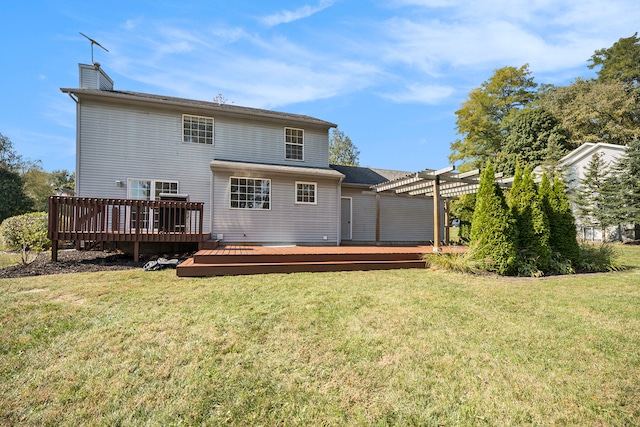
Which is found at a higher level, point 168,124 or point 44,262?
point 168,124

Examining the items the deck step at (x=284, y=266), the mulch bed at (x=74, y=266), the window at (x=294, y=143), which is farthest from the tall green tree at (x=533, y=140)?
the mulch bed at (x=74, y=266)

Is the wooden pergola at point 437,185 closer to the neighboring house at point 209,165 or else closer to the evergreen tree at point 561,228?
the evergreen tree at point 561,228

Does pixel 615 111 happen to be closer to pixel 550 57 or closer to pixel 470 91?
pixel 470 91

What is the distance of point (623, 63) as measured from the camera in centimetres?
2552

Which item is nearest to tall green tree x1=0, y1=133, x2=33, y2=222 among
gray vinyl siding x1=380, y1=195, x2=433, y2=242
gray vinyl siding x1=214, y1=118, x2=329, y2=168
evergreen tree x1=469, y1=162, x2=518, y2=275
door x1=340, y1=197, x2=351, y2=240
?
gray vinyl siding x1=214, y1=118, x2=329, y2=168

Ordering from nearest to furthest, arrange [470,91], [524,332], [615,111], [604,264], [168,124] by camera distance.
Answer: [524,332] → [604,264] → [168,124] → [615,111] → [470,91]

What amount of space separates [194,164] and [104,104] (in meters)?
3.51

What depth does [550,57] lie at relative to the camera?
9.12 meters

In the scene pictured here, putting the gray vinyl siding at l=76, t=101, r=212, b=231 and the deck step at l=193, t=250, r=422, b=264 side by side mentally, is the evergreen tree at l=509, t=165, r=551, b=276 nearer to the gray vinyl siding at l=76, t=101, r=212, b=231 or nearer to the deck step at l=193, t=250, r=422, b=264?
the deck step at l=193, t=250, r=422, b=264

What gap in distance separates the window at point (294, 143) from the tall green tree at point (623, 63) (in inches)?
1225

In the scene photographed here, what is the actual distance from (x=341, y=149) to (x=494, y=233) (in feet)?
93.1

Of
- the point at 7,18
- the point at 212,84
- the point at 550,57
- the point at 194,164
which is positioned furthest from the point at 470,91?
the point at 7,18

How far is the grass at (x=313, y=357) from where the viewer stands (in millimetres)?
2098

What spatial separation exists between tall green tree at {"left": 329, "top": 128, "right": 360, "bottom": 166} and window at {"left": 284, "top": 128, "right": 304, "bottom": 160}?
21244 mm
